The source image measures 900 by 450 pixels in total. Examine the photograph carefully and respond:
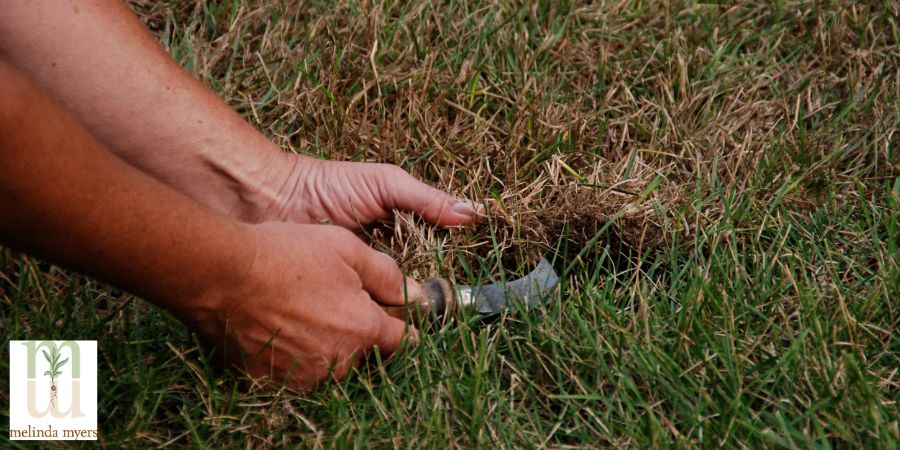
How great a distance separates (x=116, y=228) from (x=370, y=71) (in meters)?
1.22

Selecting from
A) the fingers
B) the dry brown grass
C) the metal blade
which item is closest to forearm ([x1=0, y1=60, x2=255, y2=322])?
the fingers

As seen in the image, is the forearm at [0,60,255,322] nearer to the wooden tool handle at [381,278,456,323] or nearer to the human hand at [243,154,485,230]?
the wooden tool handle at [381,278,456,323]

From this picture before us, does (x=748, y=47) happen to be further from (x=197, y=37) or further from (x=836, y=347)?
(x=197, y=37)

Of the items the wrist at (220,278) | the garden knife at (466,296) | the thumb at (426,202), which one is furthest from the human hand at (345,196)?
the wrist at (220,278)

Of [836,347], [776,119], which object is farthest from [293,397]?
[776,119]

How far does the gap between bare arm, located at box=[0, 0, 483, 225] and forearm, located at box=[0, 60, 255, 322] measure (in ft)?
1.92

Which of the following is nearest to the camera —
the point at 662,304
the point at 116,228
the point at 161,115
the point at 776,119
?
the point at 116,228

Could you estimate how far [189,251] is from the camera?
1.50 meters

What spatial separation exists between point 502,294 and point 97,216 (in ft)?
2.87

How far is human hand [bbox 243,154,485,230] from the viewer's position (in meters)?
2.11

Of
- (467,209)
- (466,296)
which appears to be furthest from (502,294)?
(467,209)

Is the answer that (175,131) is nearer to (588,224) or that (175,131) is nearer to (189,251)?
(189,251)

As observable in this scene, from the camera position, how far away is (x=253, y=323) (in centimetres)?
166
